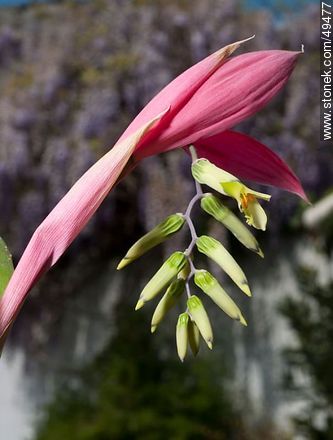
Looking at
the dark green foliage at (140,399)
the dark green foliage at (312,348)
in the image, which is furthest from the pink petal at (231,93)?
the dark green foliage at (140,399)

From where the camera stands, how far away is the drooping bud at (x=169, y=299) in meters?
0.45

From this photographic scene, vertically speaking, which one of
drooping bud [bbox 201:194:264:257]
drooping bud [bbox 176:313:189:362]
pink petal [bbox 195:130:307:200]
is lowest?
drooping bud [bbox 176:313:189:362]

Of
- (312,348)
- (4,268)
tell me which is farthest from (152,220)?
(4,268)

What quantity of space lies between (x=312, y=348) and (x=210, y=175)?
295 centimetres

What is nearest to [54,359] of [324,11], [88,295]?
[88,295]

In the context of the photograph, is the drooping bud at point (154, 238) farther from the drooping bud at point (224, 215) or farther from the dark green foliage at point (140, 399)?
the dark green foliage at point (140, 399)

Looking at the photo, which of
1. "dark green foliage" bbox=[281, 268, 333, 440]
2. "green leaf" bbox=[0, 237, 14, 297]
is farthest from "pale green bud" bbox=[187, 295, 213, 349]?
"dark green foliage" bbox=[281, 268, 333, 440]

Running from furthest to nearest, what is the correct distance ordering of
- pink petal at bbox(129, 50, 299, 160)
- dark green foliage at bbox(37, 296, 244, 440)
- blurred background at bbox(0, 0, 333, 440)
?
dark green foliage at bbox(37, 296, 244, 440) < blurred background at bbox(0, 0, 333, 440) < pink petal at bbox(129, 50, 299, 160)

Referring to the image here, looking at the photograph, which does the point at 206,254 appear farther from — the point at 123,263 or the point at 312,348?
the point at 312,348

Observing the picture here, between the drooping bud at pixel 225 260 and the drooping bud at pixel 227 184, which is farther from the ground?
the drooping bud at pixel 227 184

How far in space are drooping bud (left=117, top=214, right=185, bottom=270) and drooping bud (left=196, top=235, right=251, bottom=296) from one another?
0.02 metres

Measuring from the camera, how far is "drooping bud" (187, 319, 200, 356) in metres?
0.46

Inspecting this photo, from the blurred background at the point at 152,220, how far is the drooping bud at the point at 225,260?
8.57 feet

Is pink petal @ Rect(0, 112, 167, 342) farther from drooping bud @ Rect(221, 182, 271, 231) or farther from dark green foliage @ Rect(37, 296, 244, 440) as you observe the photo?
dark green foliage @ Rect(37, 296, 244, 440)
